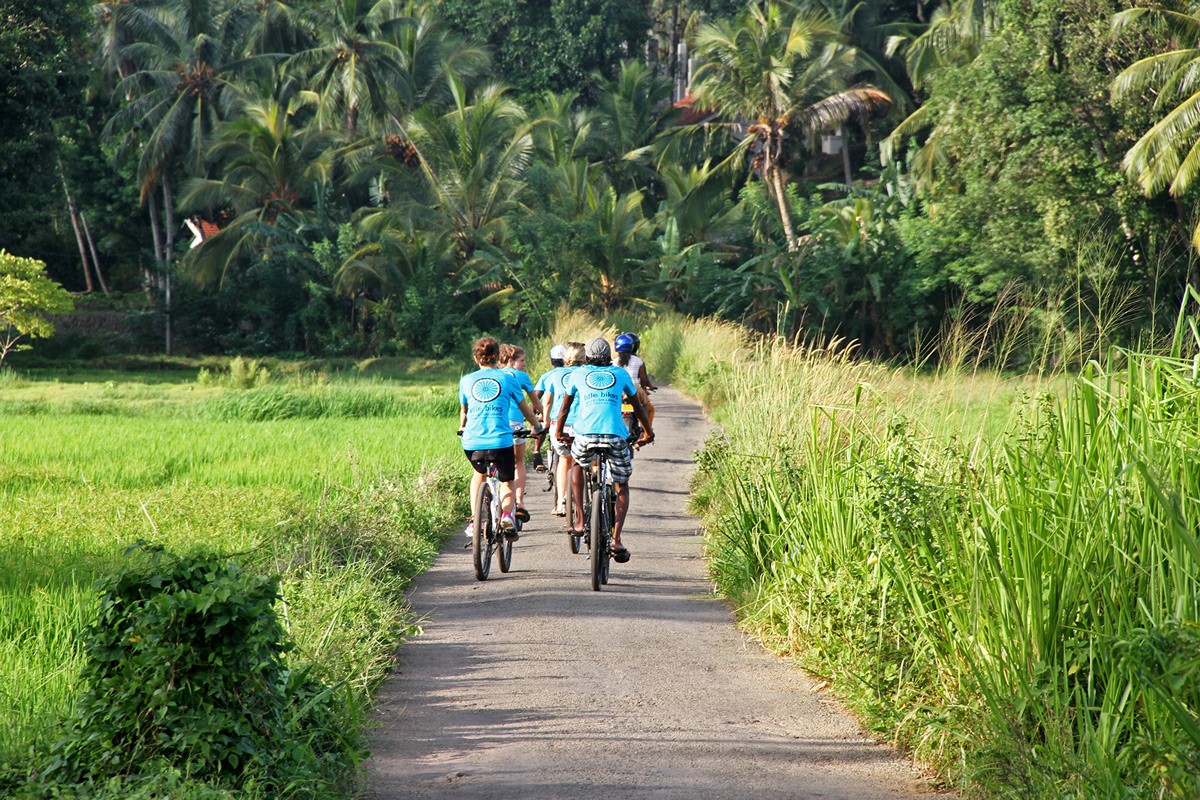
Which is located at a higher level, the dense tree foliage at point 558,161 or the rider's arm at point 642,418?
the dense tree foliage at point 558,161

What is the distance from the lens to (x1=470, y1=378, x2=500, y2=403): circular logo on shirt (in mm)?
8891

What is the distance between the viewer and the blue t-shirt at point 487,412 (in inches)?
348

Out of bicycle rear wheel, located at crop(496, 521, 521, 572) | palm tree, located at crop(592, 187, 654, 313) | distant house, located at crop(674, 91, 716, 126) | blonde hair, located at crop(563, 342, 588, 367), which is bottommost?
bicycle rear wheel, located at crop(496, 521, 521, 572)

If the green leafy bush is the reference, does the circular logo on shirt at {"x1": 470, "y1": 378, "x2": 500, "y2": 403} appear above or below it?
above

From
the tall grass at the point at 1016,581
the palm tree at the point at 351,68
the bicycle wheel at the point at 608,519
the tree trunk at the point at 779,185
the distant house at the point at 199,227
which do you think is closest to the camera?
the tall grass at the point at 1016,581

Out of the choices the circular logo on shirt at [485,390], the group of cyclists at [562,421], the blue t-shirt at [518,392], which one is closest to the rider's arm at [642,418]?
the group of cyclists at [562,421]

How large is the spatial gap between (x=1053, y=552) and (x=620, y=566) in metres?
4.94

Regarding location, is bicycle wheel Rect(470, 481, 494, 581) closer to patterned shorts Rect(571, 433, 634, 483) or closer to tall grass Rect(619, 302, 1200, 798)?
patterned shorts Rect(571, 433, 634, 483)

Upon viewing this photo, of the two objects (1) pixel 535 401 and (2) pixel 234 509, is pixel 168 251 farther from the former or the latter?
(1) pixel 535 401

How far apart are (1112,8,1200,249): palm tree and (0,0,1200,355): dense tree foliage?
3.33ft

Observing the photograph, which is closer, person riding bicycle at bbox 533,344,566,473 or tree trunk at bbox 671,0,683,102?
person riding bicycle at bbox 533,344,566,473

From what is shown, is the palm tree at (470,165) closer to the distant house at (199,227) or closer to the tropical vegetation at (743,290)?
the tropical vegetation at (743,290)

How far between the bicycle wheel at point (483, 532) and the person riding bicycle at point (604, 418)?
693 mm

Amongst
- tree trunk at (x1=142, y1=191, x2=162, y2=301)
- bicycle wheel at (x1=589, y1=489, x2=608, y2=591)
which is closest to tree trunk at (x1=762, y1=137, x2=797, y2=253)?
tree trunk at (x1=142, y1=191, x2=162, y2=301)
